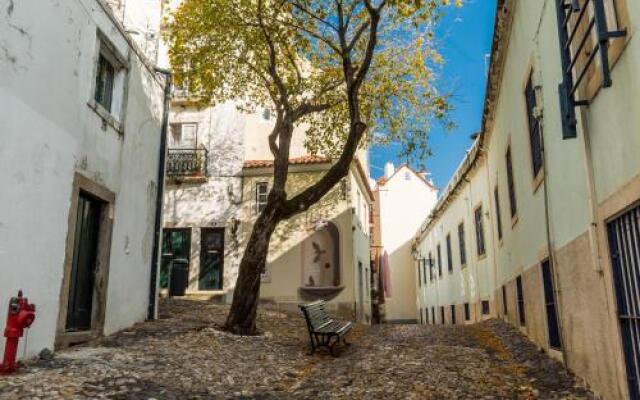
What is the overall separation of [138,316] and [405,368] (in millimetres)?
5910

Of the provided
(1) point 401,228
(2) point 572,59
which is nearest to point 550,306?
(2) point 572,59

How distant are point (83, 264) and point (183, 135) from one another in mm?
12134

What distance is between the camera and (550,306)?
7891 mm

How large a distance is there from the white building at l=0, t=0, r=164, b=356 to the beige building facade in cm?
659

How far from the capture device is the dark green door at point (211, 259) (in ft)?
62.4

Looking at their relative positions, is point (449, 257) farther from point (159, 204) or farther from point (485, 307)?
point (159, 204)

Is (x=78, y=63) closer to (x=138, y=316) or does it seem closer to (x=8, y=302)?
(x=8, y=302)

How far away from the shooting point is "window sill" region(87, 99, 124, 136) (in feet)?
28.5

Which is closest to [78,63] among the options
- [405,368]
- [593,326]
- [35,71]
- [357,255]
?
[35,71]

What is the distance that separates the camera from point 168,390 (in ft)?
20.4

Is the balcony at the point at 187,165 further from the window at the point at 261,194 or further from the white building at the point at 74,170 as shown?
the white building at the point at 74,170

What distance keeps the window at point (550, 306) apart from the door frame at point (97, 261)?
7.17 m

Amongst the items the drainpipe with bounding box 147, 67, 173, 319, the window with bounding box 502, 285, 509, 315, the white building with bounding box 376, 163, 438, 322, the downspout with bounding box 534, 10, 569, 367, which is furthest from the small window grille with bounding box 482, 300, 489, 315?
the white building with bounding box 376, 163, 438, 322

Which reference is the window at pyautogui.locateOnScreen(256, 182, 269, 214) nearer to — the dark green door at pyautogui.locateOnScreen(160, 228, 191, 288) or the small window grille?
the dark green door at pyautogui.locateOnScreen(160, 228, 191, 288)
